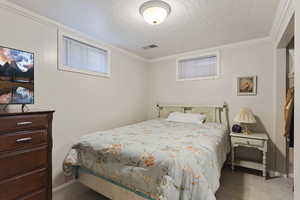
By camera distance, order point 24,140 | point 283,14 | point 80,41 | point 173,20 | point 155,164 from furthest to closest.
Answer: point 80,41, point 173,20, point 283,14, point 24,140, point 155,164

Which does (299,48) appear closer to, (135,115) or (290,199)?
(290,199)

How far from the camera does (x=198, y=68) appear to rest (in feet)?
11.5

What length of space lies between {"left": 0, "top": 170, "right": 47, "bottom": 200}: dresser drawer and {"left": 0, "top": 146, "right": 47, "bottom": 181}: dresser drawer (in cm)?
6

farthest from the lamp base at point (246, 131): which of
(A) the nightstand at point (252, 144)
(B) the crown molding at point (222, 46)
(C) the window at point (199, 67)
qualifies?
(B) the crown molding at point (222, 46)

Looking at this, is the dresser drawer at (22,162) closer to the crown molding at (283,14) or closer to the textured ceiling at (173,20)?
the textured ceiling at (173,20)

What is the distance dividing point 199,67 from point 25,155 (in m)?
3.46

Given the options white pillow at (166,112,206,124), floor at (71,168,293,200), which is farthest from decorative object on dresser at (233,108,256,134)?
floor at (71,168,293,200)

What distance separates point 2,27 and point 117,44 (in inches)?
69.5

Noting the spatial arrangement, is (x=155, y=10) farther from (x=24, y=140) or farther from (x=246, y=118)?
(x=246, y=118)

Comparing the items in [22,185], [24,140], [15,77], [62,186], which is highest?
[15,77]

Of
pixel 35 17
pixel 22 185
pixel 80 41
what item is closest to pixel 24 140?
pixel 22 185

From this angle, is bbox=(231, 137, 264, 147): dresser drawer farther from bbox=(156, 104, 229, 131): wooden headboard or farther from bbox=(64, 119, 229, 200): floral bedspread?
bbox=(64, 119, 229, 200): floral bedspread

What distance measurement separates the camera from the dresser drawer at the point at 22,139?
133 cm

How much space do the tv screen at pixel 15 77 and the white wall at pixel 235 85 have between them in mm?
2915
